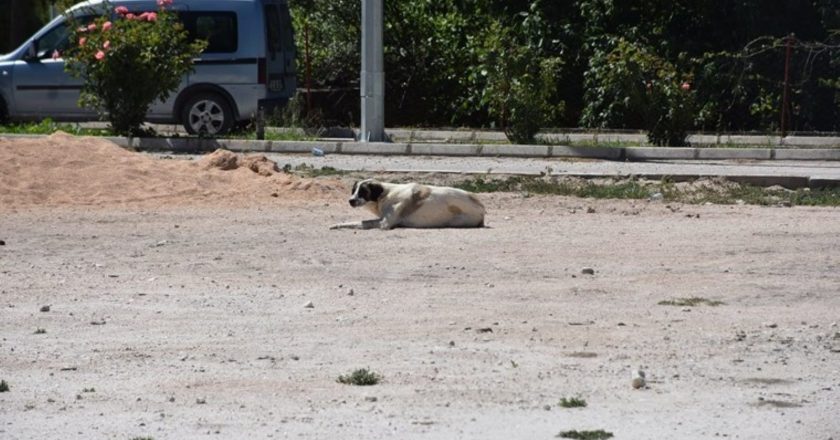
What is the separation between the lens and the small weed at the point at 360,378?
7.29m

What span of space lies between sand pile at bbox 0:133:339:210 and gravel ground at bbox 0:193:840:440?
5.28 ft

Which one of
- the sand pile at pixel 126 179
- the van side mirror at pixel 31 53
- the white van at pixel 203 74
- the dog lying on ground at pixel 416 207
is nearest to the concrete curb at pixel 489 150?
the white van at pixel 203 74

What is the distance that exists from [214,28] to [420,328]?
16.2 metres

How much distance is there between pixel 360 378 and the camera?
731 centimetres

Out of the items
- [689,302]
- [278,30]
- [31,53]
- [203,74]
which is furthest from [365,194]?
[31,53]

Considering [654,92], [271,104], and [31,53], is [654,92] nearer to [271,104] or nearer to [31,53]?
[271,104]

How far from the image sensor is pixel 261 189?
1584 centimetres

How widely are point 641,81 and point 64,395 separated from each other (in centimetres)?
1576

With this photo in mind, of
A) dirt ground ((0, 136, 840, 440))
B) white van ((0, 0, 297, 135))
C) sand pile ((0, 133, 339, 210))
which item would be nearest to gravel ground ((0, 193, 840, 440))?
dirt ground ((0, 136, 840, 440))

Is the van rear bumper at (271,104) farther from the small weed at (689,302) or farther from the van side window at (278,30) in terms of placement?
the small weed at (689,302)

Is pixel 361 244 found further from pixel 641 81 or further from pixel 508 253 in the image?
pixel 641 81

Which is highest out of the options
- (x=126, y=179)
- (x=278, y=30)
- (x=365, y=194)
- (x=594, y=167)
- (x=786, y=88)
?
(x=278, y=30)

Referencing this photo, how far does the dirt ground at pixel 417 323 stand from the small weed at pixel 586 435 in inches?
2.9

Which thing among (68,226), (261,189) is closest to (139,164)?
(261,189)
